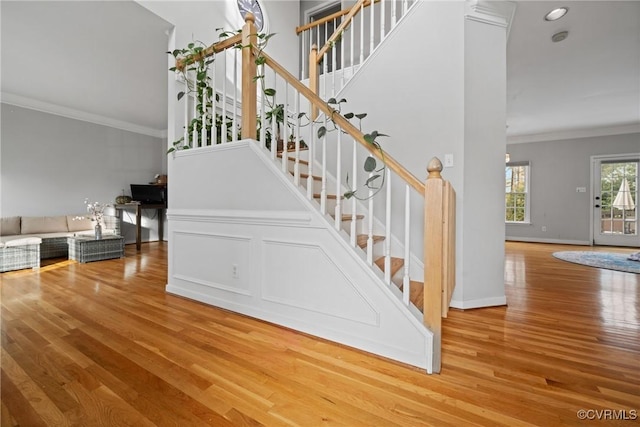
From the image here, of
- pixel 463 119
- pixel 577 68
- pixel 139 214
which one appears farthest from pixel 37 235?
pixel 577 68

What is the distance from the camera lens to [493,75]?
7.91 ft

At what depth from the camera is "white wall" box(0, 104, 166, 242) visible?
441cm

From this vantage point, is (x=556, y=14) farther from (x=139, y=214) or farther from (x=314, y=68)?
(x=139, y=214)

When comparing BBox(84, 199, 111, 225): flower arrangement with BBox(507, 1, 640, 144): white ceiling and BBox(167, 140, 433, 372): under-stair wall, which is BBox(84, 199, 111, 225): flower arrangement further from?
BBox(507, 1, 640, 144): white ceiling

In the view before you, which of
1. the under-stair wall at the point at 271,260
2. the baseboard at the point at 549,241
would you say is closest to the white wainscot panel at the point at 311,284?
the under-stair wall at the point at 271,260

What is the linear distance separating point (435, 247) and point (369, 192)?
120 centimetres

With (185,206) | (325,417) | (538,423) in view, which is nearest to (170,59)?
(185,206)

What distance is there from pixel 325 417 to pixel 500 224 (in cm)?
225

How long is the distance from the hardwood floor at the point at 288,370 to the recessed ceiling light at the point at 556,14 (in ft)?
8.98

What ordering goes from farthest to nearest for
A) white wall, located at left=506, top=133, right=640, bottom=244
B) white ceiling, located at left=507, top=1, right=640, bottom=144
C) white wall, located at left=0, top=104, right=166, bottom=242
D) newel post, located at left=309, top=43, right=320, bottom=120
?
white wall, located at left=506, top=133, right=640, bottom=244 < white wall, located at left=0, top=104, right=166, bottom=242 < newel post, located at left=309, top=43, right=320, bottom=120 < white ceiling, located at left=507, top=1, right=640, bottom=144

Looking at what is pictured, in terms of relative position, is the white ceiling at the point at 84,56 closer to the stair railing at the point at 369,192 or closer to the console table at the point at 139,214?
the stair railing at the point at 369,192

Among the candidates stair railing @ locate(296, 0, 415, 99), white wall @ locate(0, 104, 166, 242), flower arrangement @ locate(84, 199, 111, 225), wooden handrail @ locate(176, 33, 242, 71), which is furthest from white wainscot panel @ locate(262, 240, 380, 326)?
white wall @ locate(0, 104, 166, 242)

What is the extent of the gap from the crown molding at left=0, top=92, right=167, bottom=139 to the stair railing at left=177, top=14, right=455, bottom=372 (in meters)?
4.00

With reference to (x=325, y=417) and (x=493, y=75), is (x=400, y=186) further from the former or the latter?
(x=325, y=417)
